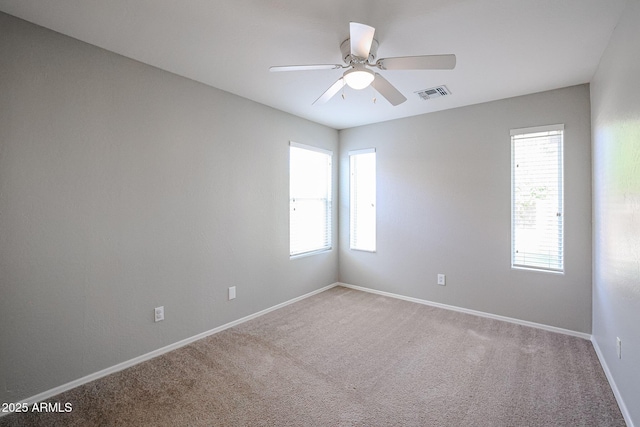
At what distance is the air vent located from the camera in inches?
121

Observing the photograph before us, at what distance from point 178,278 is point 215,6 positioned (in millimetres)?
2232

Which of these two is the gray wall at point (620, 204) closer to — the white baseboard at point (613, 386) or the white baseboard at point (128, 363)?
the white baseboard at point (613, 386)

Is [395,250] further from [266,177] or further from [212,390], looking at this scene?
[212,390]

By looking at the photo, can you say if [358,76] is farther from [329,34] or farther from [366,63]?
[329,34]

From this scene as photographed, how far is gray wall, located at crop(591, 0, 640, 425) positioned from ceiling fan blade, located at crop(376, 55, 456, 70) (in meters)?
0.99

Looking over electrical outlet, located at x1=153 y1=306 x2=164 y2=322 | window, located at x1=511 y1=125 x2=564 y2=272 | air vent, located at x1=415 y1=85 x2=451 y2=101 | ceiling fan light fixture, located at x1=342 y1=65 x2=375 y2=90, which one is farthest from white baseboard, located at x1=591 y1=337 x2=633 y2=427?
electrical outlet, located at x1=153 y1=306 x2=164 y2=322

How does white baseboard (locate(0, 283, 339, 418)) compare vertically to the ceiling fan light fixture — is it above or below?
below

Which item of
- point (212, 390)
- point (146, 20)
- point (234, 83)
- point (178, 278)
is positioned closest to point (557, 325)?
point (212, 390)

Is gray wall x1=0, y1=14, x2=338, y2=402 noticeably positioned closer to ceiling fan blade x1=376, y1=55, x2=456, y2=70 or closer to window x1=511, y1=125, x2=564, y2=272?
ceiling fan blade x1=376, y1=55, x2=456, y2=70

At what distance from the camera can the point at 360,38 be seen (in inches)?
67.3

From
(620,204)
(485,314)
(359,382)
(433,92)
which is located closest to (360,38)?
(433,92)

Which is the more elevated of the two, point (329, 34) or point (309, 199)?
point (329, 34)

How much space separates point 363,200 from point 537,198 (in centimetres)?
218

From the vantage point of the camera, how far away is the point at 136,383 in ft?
7.25
